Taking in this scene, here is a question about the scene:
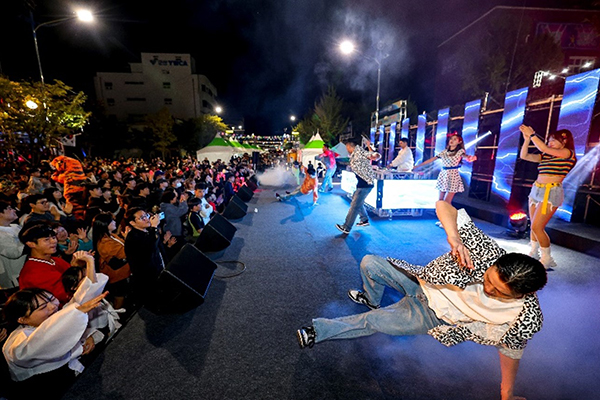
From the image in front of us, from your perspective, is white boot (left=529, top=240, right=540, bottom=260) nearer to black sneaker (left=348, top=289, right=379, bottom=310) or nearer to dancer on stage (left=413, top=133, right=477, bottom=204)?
dancer on stage (left=413, top=133, right=477, bottom=204)

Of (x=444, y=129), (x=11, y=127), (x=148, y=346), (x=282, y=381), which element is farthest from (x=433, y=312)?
(x=11, y=127)

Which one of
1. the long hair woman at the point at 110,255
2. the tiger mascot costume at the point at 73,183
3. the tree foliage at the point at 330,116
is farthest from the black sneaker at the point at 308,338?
the tree foliage at the point at 330,116

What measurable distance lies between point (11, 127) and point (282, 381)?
20681mm

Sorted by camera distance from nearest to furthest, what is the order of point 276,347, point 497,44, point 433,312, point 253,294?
point 433,312 < point 276,347 < point 253,294 < point 497,44

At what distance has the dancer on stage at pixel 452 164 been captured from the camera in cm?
564

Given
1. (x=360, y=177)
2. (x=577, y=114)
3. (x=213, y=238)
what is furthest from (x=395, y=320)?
(x=577, y=114)

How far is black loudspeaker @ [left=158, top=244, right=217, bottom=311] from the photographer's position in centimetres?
271

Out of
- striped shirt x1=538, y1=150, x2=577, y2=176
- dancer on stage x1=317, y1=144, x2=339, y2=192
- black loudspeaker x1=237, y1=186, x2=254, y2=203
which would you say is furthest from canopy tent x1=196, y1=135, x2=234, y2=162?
striped shirt x1=538, y1=150, x2=577, y2=176

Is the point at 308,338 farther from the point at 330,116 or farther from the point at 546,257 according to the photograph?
the point at 330,116

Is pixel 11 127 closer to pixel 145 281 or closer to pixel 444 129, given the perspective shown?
pixel 145 281

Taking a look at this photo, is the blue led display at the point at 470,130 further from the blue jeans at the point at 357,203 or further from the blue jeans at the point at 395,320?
the blue jeans at the point at 395,320

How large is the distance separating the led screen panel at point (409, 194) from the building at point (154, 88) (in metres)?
A: 57.2

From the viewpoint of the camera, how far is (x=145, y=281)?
2.93m

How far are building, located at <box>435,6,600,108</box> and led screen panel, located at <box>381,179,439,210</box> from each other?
17266 mm
